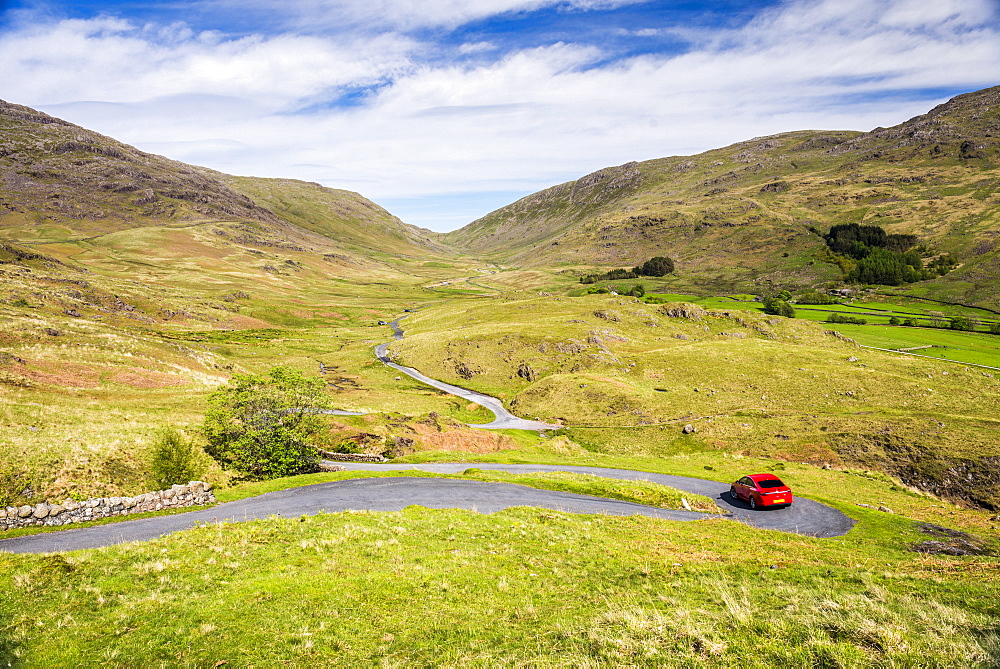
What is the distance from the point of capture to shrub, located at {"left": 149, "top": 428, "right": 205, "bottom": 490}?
33219 mm

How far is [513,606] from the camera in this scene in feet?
46.1

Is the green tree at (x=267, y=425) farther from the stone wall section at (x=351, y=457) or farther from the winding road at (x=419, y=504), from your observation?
the winding road at (x=419, y=504)

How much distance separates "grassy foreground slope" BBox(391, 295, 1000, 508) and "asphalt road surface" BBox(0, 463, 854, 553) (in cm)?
2132

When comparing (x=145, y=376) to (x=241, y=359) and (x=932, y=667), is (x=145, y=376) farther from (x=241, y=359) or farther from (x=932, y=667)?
(x=932, y=667)

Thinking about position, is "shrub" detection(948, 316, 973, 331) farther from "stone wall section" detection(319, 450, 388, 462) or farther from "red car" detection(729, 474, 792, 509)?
"stone wall section" detection(319, 450, 388, 462)

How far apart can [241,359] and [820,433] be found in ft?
405

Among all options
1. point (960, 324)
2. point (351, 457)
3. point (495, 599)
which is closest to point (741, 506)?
point (495, 599)

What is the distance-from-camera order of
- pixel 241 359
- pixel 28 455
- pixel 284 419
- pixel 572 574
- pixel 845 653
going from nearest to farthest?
pixel 845 653 → pixel 572 574 → pixel 28 455 → pixel 284 419 → pixel 241 359

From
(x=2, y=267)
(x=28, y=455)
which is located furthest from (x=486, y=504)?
(x=2, y=267)

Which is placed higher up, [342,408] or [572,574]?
[572,574]

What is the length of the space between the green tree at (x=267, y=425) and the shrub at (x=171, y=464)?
533 centimetres

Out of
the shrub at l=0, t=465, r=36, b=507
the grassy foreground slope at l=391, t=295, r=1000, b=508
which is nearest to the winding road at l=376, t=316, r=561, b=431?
the grassy foreground slope at l=391, t=295, r=1000, b=508

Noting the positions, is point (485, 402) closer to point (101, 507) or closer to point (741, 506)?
point (741, 506)

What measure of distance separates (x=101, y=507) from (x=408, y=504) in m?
19.2
